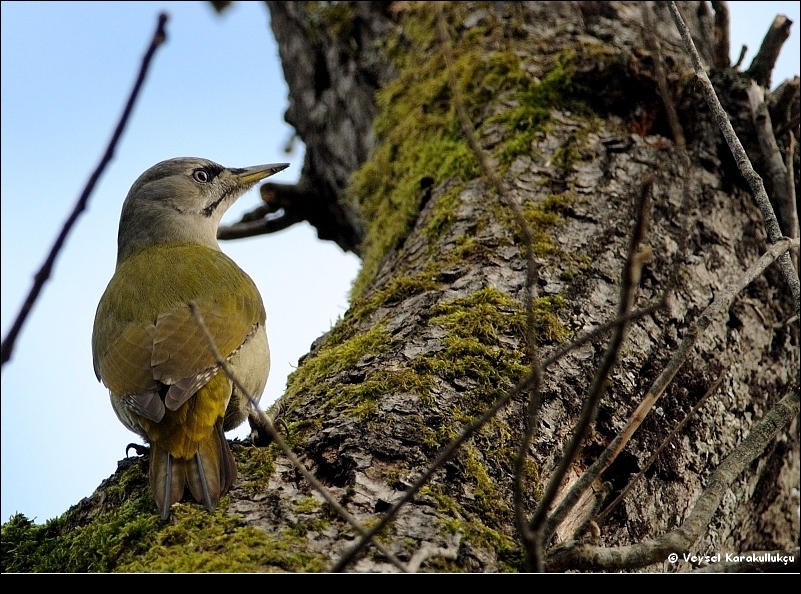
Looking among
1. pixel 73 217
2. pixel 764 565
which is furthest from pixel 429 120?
pixel 73 217

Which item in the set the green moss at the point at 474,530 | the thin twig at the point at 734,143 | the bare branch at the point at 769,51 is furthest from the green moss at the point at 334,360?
the bare branch at the point at 769,51

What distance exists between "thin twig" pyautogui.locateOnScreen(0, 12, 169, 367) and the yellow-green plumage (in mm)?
1360

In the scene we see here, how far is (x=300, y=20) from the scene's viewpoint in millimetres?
6449

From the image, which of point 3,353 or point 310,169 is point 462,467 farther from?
point 310,169

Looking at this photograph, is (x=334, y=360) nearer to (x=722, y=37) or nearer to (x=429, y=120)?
(x=429, y=120)

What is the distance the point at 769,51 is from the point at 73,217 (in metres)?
4.31

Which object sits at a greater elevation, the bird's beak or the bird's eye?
the bird's eye

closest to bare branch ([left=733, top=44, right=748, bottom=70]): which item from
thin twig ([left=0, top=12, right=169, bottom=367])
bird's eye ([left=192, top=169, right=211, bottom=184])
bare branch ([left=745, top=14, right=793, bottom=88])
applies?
bare branch ([left=745, top=14, right=793, bottom=88])

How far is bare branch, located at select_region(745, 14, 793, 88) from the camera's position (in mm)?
4520

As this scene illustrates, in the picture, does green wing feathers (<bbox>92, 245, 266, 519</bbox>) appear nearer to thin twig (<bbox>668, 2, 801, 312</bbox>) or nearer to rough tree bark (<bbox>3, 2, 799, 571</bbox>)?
rough tree bark (<bbox>3, 2, 799, 571</bbox>)

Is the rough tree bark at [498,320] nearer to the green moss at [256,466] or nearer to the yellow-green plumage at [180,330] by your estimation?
the green moss at [256,466]

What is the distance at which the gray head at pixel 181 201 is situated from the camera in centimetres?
517

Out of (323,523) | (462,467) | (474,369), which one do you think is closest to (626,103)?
(474,369)

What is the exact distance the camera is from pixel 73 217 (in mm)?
1228
